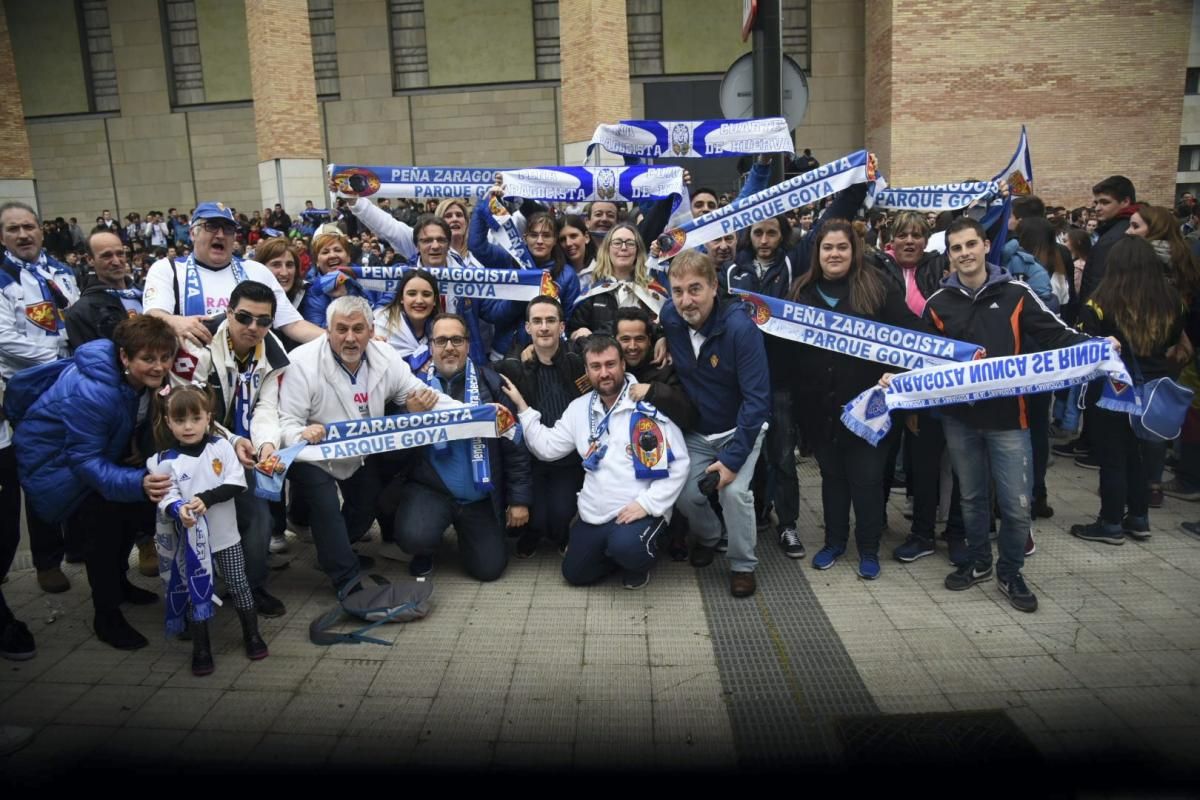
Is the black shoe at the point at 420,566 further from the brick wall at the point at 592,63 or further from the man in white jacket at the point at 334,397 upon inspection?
the brick wall at the point at 592,63

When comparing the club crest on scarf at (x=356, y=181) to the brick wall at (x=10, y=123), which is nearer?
the club crest on scarf at (x=356, y=181)

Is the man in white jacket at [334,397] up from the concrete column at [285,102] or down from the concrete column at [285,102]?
down

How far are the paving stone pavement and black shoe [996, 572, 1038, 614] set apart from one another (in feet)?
0.16

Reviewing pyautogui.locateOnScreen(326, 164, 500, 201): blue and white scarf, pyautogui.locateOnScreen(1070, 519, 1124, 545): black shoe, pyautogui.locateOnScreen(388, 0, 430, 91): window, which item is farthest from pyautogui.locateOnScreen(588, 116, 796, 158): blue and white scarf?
pyautogui.locateOnScreen(388, 0, 430, 91): window

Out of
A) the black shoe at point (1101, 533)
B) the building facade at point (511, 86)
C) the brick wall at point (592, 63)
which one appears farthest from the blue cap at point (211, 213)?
the building facade at point (511, 86)

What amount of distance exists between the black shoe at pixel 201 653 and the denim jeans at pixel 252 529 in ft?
1.40

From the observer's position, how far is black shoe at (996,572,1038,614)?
4.65 m

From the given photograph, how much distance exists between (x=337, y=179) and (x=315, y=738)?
442 centimetres

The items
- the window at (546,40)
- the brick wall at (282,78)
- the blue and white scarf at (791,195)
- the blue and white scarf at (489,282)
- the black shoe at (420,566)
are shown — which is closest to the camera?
the black shoe at (420,566)

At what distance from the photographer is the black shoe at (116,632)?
450 centimetres

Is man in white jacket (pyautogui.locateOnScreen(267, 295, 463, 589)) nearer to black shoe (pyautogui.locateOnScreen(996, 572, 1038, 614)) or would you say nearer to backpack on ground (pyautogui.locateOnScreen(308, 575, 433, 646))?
backpack on ground (pyautogui.locateOnScreen(308, 575, 433, 646))

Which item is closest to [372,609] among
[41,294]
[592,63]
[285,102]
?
[41,294]

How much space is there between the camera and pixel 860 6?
25.6m

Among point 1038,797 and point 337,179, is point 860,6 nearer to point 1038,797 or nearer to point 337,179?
point 337,179
